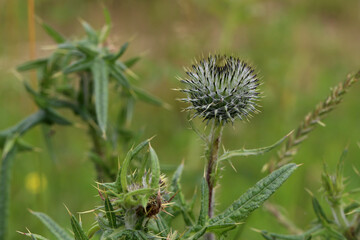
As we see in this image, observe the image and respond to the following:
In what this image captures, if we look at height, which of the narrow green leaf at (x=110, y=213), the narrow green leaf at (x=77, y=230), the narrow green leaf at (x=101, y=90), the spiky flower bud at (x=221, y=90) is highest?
the narrow green leaf at (x=101, y=90)

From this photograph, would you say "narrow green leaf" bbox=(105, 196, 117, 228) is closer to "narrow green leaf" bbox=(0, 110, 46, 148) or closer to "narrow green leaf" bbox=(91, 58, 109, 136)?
"narrow green leaf" bbox=(91, 58, 109, 136)

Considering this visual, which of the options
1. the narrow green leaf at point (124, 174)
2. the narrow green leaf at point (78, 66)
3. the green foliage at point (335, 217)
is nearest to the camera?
the narrow green leaf at point (124, 174)

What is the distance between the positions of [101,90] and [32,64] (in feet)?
2.41

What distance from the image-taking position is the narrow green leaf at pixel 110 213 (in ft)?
5.09

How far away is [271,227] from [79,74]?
82.2 inches

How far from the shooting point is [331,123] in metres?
5.95

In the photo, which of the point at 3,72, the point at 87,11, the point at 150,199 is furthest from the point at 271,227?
the point at 87,11

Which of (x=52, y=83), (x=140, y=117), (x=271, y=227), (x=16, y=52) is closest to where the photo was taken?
(x=52, y=83)

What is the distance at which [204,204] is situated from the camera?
5.82 ft

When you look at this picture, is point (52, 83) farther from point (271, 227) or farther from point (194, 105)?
point (271, 227)

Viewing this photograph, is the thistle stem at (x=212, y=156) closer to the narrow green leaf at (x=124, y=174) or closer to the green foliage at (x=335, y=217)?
the green foliage at (x=335, y=217)

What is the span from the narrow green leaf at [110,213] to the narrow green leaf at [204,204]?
33 centimetres

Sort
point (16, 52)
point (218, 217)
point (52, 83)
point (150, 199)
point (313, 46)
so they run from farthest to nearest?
point (313, 46) → point (16, 52) → point (52, 83) → point (218, 217) → point (150, 199)

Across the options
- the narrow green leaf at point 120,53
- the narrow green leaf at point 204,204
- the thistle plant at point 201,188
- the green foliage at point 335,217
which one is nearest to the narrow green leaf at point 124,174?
the thistle plant at point 201,188
